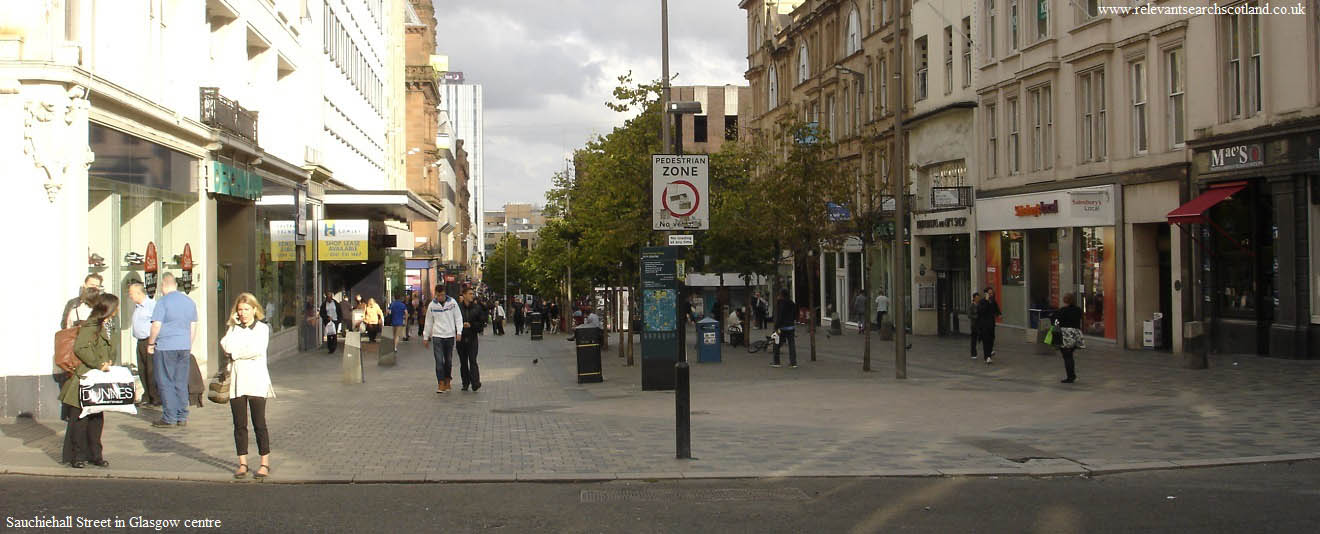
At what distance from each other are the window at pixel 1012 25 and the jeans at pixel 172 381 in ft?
84.1

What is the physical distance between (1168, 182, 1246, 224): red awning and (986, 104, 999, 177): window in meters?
11.0

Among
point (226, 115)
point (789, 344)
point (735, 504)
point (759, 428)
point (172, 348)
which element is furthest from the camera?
point (789, 344)

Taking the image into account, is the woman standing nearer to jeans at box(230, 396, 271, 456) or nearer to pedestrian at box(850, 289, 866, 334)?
jeans at box(230, 396, 271, 456)

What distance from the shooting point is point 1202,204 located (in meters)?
24.2

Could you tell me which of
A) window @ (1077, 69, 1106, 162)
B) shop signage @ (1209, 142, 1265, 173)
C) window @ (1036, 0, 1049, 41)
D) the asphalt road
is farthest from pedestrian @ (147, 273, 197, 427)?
window @ (1036, 0, 1049, 41)

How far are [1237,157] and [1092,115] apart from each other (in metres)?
6.62

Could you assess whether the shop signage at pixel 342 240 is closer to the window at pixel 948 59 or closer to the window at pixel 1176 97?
the window at pixel 948 59

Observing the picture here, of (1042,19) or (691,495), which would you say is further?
(1042,19)

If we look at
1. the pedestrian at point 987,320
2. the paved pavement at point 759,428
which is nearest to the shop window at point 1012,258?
the pedestrian at point 987,320

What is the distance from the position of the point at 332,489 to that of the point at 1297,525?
7.25m

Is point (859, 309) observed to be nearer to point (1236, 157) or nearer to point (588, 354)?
point (1236, 157)

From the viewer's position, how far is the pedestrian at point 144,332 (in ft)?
47.6

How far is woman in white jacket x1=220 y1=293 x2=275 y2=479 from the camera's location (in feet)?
34.0

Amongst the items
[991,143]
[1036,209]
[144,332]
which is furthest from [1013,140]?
[144,332]
